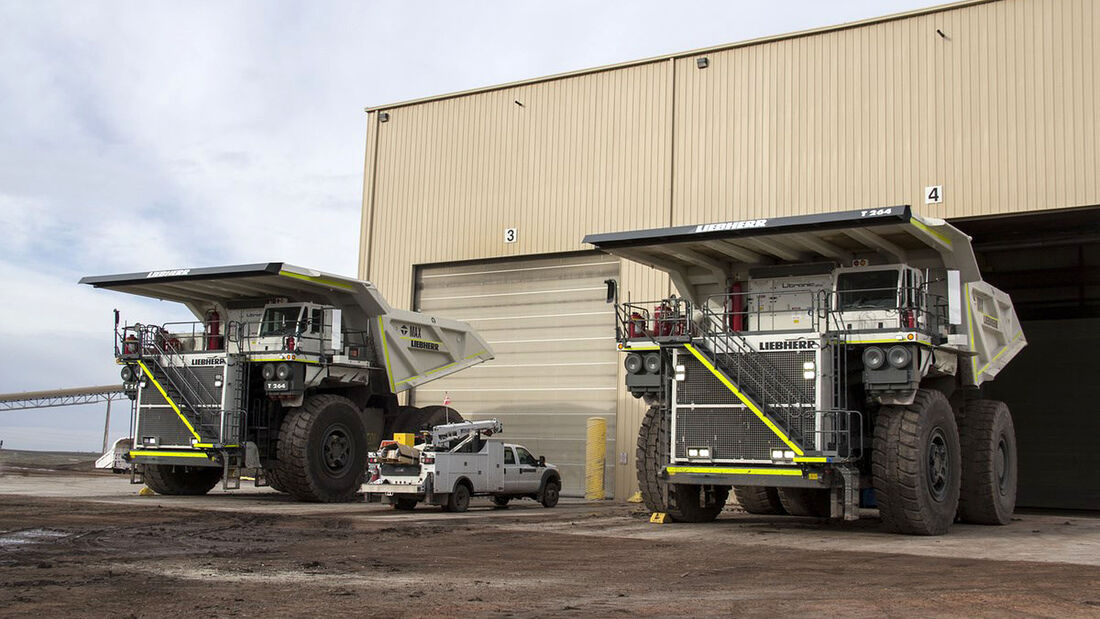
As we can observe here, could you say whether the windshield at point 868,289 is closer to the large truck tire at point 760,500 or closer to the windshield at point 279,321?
the large truck tire at point 760,500

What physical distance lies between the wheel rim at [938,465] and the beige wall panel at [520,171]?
11313 mm

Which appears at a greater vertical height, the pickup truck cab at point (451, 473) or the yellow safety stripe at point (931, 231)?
the yellow safety stripe at point (931, 231)

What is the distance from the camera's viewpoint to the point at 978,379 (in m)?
17.1

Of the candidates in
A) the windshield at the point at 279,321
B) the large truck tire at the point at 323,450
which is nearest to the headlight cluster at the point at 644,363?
the large truck tire at the point at 323,450

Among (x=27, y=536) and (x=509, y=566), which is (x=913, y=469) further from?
(x=27, y=536)

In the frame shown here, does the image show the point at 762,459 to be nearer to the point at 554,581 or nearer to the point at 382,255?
the point at 554,581

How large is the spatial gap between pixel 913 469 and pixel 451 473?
833 centimetres

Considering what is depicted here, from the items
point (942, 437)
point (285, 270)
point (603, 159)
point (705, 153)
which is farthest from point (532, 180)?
point (942, 437)

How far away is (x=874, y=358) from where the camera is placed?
48.7 feet

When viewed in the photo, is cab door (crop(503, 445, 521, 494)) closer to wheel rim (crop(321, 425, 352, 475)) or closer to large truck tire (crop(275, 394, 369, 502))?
large truck tire (crop(275, 394, 369, 502))

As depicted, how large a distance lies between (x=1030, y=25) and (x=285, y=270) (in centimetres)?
1556

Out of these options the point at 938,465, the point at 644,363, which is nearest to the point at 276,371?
the point at 644,363

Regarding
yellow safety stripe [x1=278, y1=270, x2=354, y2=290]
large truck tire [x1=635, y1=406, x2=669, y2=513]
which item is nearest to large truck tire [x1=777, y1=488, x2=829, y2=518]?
large truck tire [x1=635, y1=406, x2=669, y2=513]

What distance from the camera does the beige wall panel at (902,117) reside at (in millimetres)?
21094
